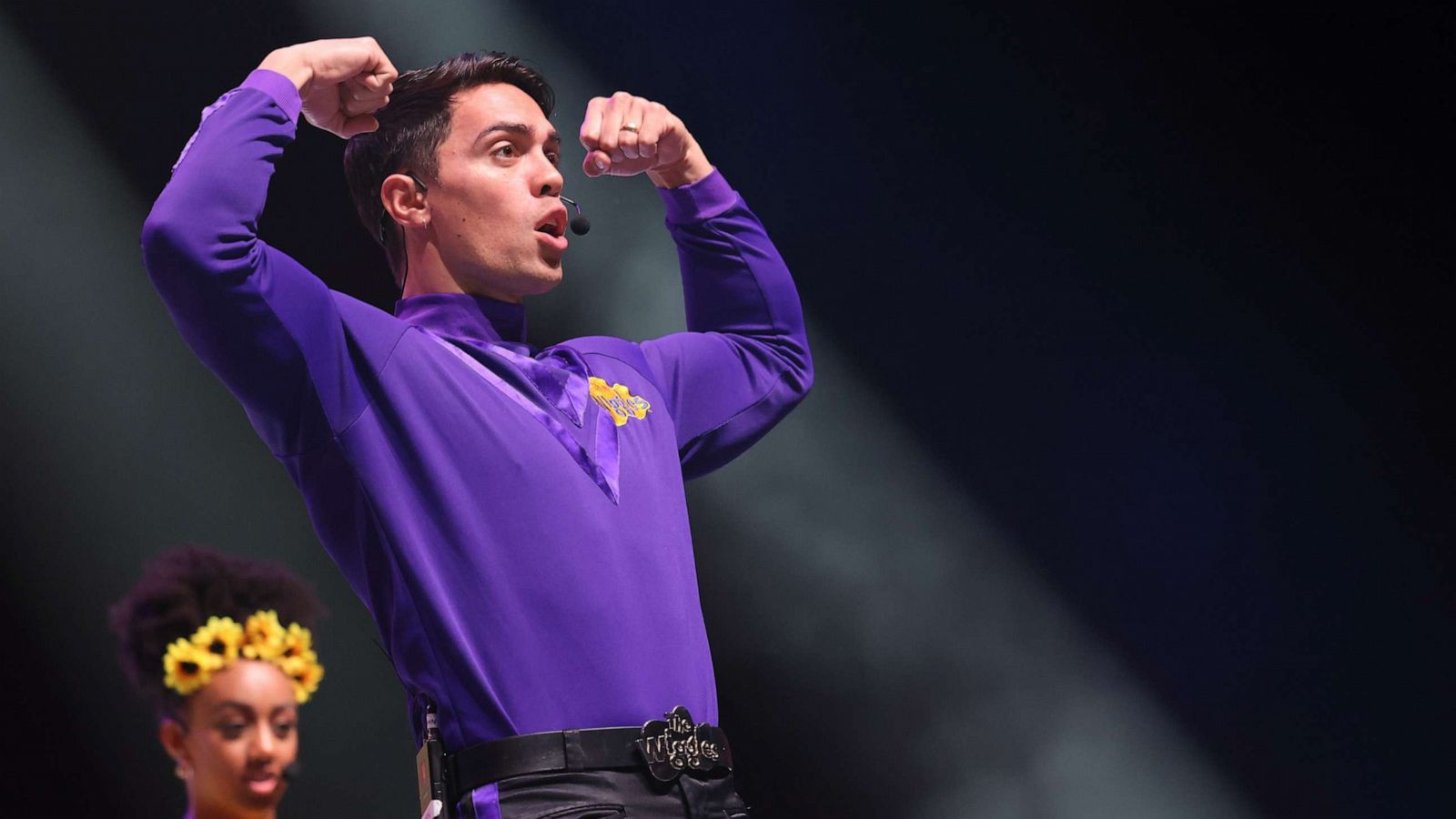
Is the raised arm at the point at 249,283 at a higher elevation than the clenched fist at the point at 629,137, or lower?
lower

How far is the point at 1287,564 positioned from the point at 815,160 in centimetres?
141

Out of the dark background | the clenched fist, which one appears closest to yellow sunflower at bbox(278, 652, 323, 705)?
the clenched fist

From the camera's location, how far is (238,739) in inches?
62.1

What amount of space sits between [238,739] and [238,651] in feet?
0.36

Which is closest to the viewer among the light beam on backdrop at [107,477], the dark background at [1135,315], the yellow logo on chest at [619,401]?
the yellow logo on chest at [619,401]

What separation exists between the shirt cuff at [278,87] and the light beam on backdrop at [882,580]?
1501 millimetres

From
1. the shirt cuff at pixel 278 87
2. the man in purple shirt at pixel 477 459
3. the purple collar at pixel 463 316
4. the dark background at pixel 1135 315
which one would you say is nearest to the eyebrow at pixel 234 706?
the man in purple shirt at pixel 477 459

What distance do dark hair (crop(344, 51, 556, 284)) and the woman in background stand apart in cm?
61

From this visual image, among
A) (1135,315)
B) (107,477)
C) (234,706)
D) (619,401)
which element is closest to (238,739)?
(234,706)

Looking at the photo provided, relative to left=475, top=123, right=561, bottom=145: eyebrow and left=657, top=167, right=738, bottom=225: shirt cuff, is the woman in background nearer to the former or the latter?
left=475, top=123, right=561, bottom=145: eyebrow

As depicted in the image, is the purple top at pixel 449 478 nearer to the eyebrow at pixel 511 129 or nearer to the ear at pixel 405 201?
the ear at pixel 405 201

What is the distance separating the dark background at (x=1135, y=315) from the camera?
3275 millimetres

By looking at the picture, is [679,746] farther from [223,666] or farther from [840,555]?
[840,555]

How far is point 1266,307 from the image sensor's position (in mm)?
3475
